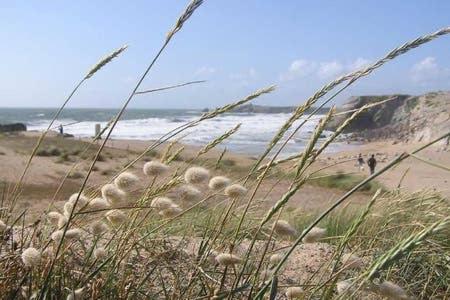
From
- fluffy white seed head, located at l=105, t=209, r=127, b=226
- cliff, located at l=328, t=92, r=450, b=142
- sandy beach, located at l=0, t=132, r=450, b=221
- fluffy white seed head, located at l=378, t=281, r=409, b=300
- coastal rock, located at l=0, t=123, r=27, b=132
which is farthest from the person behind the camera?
coastal rock, located at l=0, t=123, r=27, b=132

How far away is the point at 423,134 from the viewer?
38250 millimetres

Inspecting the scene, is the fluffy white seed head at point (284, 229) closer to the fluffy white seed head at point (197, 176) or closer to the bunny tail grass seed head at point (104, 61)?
the fluffy white seed head at point (197, 176)

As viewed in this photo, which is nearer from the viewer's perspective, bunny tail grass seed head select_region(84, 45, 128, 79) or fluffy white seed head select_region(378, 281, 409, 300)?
fluffy white seed head select_region(378, 281, 409, 300)

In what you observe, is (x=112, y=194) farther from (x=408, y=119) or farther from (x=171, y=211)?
(x=408, y=119)

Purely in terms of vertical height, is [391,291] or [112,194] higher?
[112,194]

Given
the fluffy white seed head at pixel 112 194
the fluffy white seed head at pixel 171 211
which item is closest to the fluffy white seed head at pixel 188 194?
the fluffy white seed head at pixel 171 211

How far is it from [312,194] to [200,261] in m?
17.0

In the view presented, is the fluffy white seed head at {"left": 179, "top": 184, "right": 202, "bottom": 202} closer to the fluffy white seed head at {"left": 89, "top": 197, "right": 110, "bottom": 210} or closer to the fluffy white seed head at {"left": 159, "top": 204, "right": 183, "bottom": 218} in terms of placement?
the fluffy white seed head at {"left": 159, "top": 204, "right": 183, "bottom": 218}

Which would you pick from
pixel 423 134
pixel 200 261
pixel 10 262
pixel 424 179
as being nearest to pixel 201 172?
pixel 200 261

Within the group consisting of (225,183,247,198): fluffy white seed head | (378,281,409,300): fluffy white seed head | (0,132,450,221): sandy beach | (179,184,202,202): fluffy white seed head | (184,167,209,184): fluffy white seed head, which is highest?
(184,167,209,184): fluffy white seed head

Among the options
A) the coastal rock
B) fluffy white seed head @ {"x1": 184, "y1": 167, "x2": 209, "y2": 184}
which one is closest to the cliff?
the coastal rock

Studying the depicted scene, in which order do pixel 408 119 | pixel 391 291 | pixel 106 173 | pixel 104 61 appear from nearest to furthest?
pixel 391 291 < pixel 104 61 < pixel 106 173 < pixel 408 119

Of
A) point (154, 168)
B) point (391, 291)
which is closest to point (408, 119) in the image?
point (154, 168)

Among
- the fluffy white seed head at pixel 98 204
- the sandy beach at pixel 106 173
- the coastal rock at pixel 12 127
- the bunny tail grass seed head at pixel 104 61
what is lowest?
the sandy beach at pixel 106 173
